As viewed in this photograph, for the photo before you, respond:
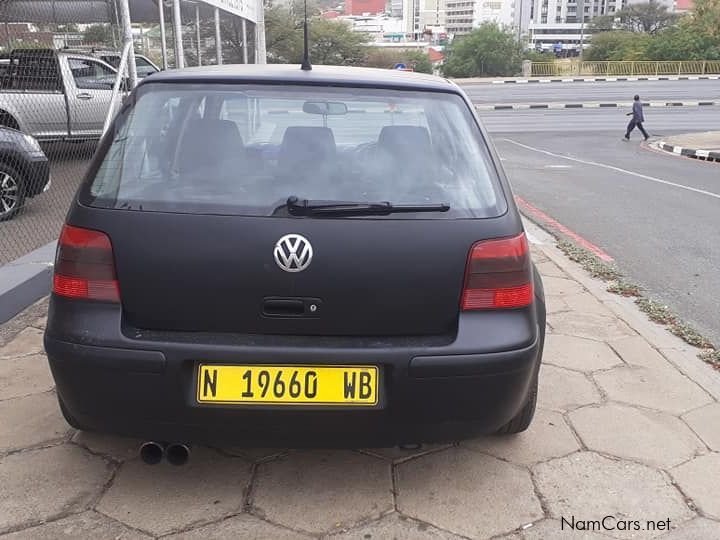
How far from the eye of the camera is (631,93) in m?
40.1

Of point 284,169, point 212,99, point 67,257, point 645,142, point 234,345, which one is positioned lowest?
point 645,142

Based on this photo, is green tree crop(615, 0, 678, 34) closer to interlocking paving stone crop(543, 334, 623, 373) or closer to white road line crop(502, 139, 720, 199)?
white road line crop(502, 139, 720, 199)

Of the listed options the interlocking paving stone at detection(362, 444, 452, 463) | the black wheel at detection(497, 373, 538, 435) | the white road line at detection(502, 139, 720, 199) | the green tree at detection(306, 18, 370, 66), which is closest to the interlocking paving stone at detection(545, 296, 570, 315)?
the black wheel at detection(497, 373, 538, 435)

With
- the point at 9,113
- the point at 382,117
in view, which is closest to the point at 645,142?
the point at 9,113

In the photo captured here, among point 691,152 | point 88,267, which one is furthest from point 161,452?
point 691,152

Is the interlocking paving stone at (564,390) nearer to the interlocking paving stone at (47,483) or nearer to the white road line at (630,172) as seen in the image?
the interlocking paving stone at (47,483)

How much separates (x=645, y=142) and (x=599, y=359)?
1914 centimetres

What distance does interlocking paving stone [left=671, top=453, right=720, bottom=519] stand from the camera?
254cm

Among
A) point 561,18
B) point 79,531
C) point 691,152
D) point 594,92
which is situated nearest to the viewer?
point 79,531

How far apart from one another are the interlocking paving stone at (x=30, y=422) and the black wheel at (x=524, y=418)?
1847 millimetres

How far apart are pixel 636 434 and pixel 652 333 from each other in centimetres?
146

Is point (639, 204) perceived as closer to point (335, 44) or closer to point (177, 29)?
point (177, 29)

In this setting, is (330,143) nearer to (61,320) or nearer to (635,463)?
(61,320)

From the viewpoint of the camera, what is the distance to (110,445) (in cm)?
286
